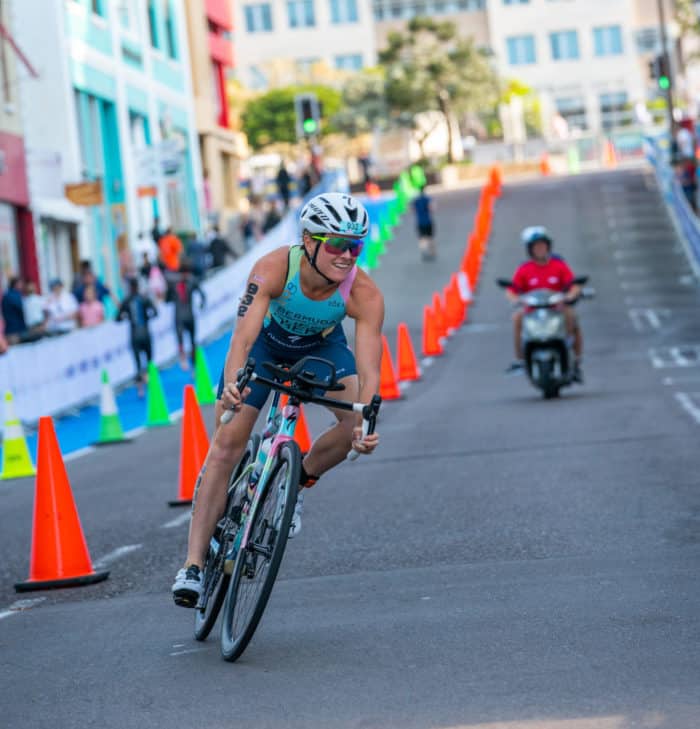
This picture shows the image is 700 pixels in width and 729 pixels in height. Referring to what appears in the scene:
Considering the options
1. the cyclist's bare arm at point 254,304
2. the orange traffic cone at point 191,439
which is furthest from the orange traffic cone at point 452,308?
the cyclist's bare arm at point 254,304

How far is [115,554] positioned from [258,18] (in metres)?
105

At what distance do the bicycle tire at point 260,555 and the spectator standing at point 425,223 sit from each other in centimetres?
3871

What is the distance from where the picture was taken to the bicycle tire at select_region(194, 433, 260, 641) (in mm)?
7449

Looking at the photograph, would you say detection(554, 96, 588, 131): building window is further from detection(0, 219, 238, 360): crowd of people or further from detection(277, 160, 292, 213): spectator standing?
detection(0, 219, 238, 360): crowd of people

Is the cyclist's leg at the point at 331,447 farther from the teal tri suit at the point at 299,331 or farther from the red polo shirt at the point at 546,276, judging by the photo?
the red polo shirt at the point at 546,276

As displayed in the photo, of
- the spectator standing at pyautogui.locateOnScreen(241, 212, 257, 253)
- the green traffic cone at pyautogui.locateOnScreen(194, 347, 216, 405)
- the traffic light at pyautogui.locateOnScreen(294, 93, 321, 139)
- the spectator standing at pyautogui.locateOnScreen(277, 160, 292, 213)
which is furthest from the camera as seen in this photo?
the spectator standing at pyautogui.locateOnScreen(277, 160, 292, 213)

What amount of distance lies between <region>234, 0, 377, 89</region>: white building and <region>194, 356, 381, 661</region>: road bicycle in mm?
105493

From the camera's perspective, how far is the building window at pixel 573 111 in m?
114

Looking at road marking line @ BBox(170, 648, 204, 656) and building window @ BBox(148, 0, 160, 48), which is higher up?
building window @ BBox(148, 0, 160, 48)

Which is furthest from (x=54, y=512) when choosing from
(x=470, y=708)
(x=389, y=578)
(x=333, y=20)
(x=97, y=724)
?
(x=333, y=20)

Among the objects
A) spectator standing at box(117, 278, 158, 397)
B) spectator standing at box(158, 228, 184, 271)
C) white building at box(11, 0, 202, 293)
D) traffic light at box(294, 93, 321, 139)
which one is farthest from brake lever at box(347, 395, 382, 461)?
traffic light at box(294, 93, 321, 139)

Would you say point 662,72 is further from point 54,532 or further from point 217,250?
point 54,532

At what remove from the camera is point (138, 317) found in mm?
27016

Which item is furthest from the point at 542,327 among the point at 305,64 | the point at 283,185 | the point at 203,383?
the point at 305,64
